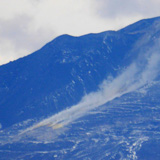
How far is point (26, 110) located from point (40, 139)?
59.0 ft

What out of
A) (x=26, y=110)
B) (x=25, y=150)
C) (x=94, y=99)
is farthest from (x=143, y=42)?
(x=25, y=150)

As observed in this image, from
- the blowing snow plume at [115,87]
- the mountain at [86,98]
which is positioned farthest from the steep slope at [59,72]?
the blowing snow plume at [115,87]

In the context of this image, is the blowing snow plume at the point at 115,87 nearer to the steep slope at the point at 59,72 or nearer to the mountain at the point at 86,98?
the mountain at the point at 86,98

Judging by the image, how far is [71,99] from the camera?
9150cm

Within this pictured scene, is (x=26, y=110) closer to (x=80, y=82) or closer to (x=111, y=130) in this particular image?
(x=80, y=82)

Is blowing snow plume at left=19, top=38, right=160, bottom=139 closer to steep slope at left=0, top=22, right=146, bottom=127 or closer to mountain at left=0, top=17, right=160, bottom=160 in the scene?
mountain at left=0, top=17, right=160, bottom=160

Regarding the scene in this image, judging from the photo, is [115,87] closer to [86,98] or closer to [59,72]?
[86,98]

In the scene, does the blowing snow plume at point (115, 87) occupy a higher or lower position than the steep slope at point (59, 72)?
lower

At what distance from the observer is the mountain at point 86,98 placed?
6606 centimetres

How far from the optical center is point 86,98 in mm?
91500

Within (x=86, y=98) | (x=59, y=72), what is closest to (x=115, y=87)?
(x=86, y=98)

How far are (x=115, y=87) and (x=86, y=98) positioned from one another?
5.55 metres

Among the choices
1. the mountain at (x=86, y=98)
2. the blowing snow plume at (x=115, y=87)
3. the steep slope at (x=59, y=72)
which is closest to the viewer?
the mountain at (x=86, y=98)

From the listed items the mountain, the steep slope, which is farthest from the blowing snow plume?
the steep slope
